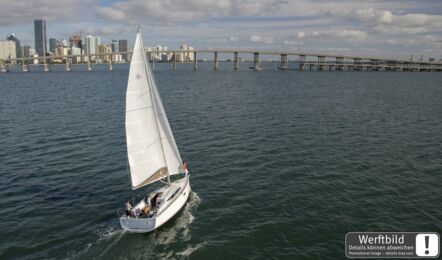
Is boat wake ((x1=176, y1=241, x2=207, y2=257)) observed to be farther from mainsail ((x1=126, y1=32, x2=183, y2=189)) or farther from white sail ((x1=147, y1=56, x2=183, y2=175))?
white sail ((x1=147, y1=56, x2=183, y2=175))

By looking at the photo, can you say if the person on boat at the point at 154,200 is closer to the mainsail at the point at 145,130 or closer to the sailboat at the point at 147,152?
the sailboat at the point at 147,152

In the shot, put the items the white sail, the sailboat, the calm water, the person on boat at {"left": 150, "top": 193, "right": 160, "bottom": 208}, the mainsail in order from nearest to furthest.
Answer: the calm water → the sailboat → the mainsail → the person on boat at {"left": 150, "top": 193, "right": 160, "bottom": 208} → the white sail

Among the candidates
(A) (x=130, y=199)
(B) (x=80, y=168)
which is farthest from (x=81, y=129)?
(A) (x=130, y=199)

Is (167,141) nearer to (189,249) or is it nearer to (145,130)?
Result: (145,130)

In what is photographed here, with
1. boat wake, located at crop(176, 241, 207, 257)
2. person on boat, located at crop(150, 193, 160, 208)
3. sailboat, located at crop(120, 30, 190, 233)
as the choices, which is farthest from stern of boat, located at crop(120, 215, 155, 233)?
boat wake, located at crop(176, 241, 207, 257)

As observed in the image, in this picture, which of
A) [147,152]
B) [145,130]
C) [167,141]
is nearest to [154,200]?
[147,152]

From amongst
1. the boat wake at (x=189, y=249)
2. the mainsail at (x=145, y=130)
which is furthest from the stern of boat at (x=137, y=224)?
the mainsail at (x=145, y=130)
